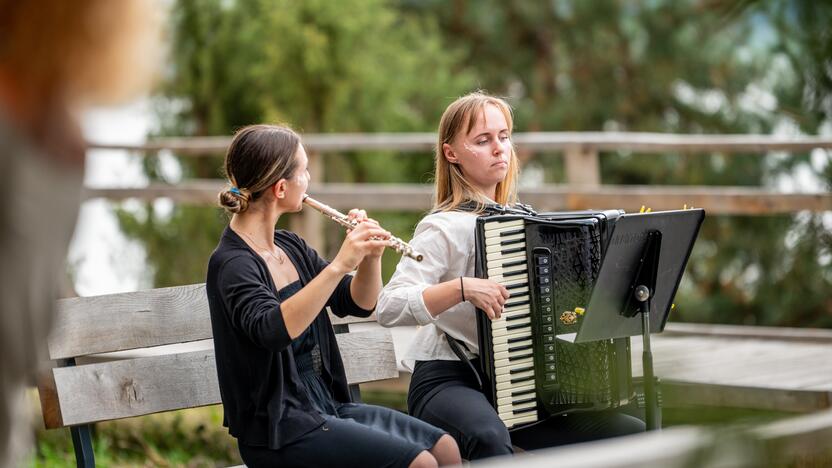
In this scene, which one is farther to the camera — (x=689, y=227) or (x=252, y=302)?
(x=689, y=227)

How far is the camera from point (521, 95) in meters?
13.2

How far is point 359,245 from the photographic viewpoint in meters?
2.48

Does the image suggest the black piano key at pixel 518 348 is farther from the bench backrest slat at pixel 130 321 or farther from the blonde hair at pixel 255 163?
the bench backrest slat at pixel 130 321

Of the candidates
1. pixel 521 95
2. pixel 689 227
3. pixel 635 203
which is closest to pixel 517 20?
pixel 521 95

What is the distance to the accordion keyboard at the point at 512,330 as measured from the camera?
2.83m

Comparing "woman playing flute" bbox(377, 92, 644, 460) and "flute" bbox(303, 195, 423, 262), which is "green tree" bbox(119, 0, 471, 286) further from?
"flute" bbox(303, 195, 423, 262)

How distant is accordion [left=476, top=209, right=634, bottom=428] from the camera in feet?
9.31

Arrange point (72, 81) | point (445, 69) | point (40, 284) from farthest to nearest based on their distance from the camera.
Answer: point (445, 69) → point (40, 284) → point (72, 81)

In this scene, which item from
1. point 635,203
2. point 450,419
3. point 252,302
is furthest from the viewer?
point 635,203

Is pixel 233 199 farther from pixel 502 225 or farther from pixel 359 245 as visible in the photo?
pixel 502 225

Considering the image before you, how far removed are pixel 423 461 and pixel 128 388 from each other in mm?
838

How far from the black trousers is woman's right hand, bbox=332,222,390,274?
49cm

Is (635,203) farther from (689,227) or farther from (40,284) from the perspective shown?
(40,284)

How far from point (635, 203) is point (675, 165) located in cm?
560
